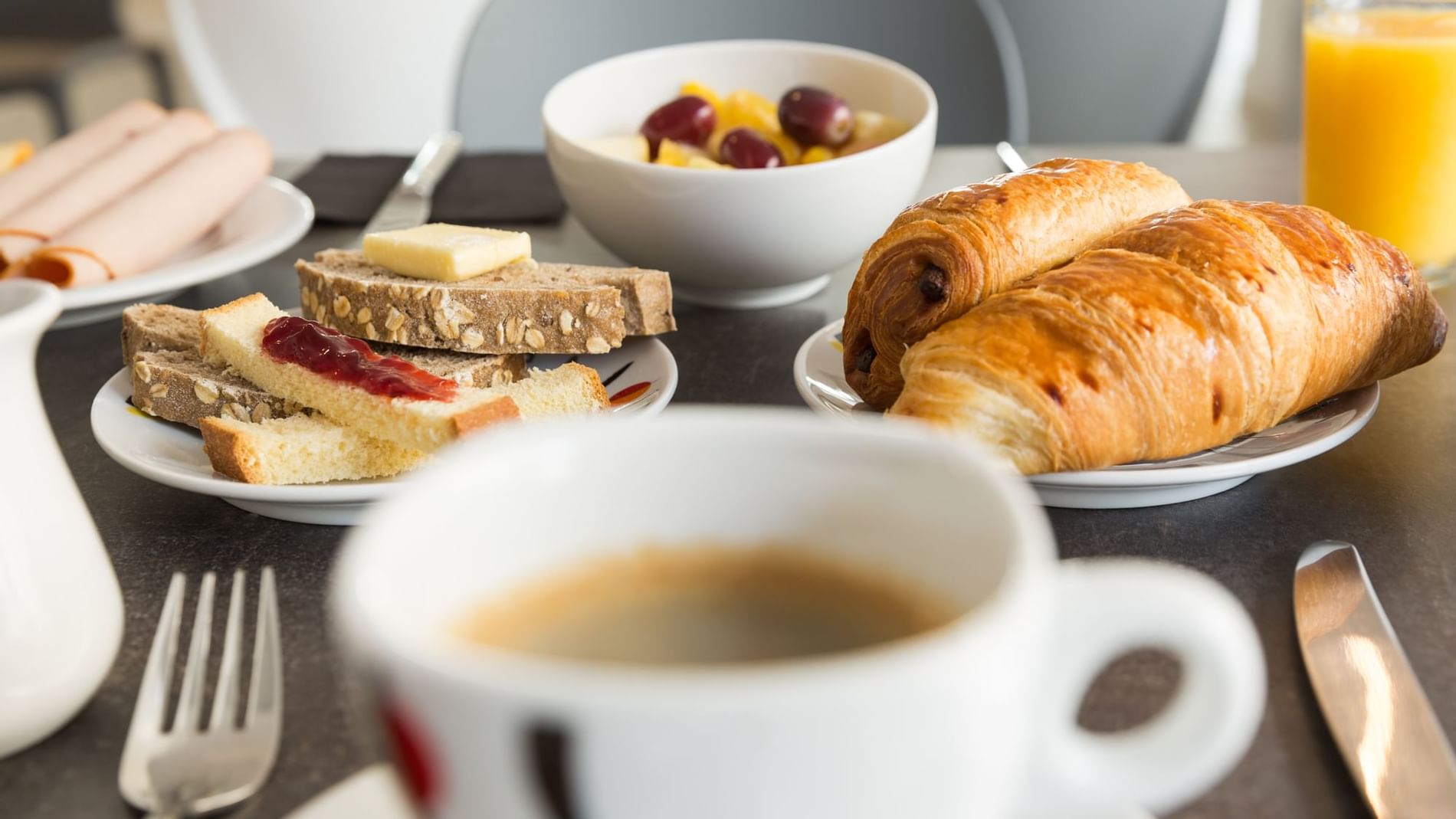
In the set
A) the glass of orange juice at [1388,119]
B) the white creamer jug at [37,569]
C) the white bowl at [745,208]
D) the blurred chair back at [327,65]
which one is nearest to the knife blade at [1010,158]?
the white bowl at [745,208]

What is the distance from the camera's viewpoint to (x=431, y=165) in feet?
5.12

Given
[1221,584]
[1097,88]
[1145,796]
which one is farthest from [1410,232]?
[1097,88]

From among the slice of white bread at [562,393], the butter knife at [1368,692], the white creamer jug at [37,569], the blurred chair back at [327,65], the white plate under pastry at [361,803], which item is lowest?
the blurred chair back at [327,65]

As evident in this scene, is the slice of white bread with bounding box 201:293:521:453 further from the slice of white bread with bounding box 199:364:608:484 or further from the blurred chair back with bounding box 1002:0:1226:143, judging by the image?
the blurred chair back with bounding box 1002:0:1226:143

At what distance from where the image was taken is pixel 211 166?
4.42ft

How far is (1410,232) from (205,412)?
106 cm

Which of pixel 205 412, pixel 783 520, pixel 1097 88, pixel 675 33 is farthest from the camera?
pixel 1097 88

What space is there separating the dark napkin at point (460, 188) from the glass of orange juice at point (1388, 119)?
807mm

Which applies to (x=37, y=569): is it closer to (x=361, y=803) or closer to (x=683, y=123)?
(x=361, y=803)

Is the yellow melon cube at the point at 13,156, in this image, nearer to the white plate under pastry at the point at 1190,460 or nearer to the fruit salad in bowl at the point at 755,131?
the fruit salad in bowl at the point at 755,131

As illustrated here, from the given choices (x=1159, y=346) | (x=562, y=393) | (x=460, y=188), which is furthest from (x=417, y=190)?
(x=1159, y=346)

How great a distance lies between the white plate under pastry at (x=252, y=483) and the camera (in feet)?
2.48

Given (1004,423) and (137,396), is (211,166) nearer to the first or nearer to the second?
(137,396)

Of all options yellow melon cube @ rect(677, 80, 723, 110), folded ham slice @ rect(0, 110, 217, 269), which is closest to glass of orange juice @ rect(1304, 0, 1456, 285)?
yellow melon cube @ rect(677, 80, 723, 110)
